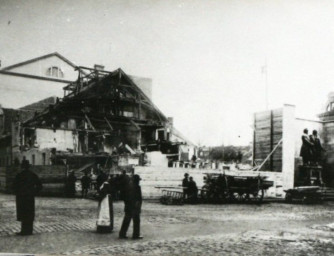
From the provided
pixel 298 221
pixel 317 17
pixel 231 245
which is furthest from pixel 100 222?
pixel 317 17

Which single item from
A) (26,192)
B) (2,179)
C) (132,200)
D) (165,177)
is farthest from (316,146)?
(2,179)

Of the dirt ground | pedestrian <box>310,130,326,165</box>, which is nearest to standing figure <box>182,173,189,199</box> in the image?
the dirt ground

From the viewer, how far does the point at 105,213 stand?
537cm

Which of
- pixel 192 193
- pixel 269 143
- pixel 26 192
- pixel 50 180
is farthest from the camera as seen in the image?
pixel 269 143

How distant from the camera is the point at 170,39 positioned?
19.6 feet

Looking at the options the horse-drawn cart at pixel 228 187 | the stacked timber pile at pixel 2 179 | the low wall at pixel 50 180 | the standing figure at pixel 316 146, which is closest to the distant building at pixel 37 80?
the stacked timber pile at pixel 2 179

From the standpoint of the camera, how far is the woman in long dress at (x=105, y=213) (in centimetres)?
532

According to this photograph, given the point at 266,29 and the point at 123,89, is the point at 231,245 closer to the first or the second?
the point at 266,29

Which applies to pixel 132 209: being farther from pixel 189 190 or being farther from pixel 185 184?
pixel 185 184

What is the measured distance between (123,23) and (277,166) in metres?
6.40

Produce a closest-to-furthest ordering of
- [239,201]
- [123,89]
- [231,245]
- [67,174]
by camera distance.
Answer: [231,245], [123,89], [67,174], [239,201]

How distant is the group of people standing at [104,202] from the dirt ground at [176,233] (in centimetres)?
15

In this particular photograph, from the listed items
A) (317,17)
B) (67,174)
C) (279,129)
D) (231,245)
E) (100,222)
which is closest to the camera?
(231,245)

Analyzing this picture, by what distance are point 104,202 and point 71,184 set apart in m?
4.47
